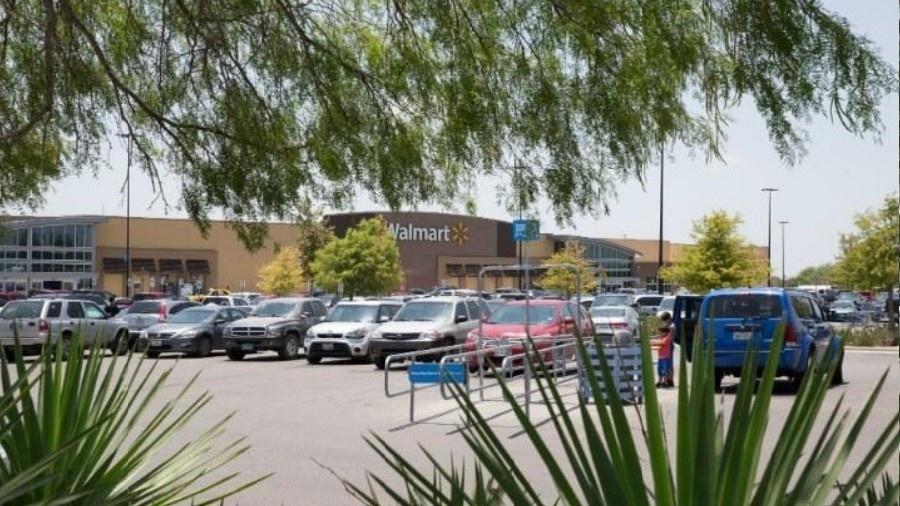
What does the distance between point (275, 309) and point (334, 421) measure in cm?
1646

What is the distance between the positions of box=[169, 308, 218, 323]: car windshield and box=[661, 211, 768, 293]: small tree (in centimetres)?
2522

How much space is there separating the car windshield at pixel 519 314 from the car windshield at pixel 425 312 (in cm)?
205

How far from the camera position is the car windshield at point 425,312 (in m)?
27.0

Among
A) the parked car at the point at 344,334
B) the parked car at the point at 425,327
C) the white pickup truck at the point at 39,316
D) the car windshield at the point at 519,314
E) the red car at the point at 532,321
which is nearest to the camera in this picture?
the red car at the point at 532,321

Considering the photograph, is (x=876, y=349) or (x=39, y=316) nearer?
(x=39, y=316)

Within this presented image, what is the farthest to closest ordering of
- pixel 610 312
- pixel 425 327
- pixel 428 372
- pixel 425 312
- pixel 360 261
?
pixel 360 261, pixel 610 312, pixel 425 312, pixel 425 327, pixel 428 372

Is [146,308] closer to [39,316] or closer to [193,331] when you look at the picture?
[193,331]

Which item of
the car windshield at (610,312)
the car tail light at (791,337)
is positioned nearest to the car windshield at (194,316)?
the car windshield at (610,312)

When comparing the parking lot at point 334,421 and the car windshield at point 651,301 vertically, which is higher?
the car windshield at point 651,301

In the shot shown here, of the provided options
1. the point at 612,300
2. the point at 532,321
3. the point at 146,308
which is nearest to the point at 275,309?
the point at 146,308

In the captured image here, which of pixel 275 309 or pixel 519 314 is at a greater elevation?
pixel 519 314

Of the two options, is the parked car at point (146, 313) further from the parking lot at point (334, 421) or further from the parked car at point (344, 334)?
the parking lot at point (334, 421)

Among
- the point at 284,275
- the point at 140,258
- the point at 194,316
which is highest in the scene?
the point at 140,258

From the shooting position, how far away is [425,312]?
27.3 metres
